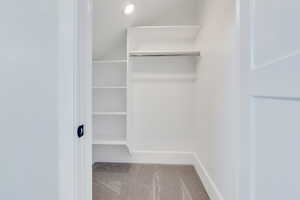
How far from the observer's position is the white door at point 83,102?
3.15ft

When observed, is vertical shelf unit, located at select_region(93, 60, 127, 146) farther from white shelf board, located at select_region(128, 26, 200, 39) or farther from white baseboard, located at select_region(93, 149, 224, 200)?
white shelf board, located at select_region(128, 26, 200, 39)

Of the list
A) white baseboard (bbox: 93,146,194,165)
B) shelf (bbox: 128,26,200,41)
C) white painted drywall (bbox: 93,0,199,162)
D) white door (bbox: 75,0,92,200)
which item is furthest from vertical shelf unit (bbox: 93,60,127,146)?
white door (bbox: 75,0,92,200)

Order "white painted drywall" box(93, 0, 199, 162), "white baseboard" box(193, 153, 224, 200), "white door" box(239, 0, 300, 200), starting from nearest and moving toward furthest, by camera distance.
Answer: "white door" box(239, 0, 300, 200) < "white baseboard" box(193, 153, 224, 200) < "white painted drywall" box(93, 0, 199, 162)

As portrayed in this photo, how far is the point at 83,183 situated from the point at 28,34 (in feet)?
2.25

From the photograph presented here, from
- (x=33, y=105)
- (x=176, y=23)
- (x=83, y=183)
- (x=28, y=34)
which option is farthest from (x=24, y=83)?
(x=176, y=23)

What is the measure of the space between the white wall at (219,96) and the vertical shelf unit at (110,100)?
112 cm

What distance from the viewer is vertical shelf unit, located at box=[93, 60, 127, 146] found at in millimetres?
3297

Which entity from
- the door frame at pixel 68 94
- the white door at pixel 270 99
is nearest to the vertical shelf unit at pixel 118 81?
the door frame at pixel 68 94

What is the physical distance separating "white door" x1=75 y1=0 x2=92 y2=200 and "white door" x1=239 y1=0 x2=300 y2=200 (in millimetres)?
681

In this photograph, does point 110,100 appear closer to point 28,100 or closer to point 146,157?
point 146,157

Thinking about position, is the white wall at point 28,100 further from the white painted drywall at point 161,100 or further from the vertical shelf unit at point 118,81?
the white painted drywall at point 161,100

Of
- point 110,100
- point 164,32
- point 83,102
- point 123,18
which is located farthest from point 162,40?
point 83,102

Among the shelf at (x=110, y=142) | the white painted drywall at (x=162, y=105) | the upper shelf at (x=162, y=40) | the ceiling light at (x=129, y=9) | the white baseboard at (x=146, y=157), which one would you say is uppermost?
the ceiling light at (x=129, y=9)

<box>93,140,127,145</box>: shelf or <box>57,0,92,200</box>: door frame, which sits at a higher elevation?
<box>57,0,92,200</box>: door frame
